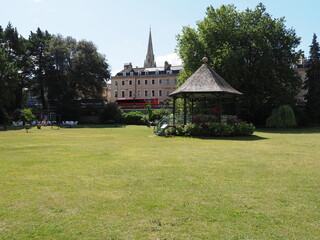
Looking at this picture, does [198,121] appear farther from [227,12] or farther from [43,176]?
[227,12]

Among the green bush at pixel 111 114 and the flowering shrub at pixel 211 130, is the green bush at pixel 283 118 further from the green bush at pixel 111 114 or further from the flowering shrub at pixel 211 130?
the green bush at pixel 111 114

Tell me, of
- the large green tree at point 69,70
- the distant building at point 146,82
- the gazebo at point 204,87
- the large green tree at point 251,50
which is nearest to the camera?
the gazebo at point 204,87

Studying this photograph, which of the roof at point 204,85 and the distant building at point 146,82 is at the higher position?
the distant building at point 146,82

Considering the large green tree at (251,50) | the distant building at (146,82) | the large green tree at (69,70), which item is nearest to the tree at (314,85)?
the large green tree at (251,50)

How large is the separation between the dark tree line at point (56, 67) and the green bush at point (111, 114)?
4.87 m

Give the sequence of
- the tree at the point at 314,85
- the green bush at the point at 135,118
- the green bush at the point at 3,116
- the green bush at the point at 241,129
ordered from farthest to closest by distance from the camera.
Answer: the green bush at the point at 135,118
the green bush at the point at 3,116
the tree at the point at 314,85
the green bush at the point at 241,129

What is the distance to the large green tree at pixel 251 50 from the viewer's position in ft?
124

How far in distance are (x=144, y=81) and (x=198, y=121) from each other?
6090 cm

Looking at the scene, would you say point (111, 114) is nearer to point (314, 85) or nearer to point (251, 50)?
point (251, 50)

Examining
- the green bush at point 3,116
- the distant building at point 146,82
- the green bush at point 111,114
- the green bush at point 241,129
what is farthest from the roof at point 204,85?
the distant building at point 146,82

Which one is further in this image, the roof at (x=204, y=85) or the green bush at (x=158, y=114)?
the green bush at (x=158, y=114)

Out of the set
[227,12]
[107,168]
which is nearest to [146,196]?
[107,168]

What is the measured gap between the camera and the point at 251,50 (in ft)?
132

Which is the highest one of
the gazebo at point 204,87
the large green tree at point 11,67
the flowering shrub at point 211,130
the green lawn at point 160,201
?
the large green tree at point 11,67
